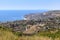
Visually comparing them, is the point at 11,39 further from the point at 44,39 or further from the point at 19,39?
the point at 44,39

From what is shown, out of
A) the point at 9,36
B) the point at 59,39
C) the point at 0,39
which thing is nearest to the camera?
the point at 0,39

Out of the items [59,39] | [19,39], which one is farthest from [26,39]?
[59,39]

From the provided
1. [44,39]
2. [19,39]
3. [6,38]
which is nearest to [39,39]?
[44,39]

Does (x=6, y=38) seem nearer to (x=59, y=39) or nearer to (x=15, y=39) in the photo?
(x=15, y=39)

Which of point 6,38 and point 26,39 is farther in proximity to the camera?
point 26,39

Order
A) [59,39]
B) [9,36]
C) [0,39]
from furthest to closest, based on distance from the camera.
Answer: [59,39] < [9,36] < [0,39]

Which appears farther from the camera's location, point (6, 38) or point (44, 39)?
point (44, 39)

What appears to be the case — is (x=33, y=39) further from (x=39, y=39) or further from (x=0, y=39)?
(x=0, y=39)

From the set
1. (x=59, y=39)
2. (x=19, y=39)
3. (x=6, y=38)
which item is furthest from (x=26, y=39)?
(x=59, y=39)
